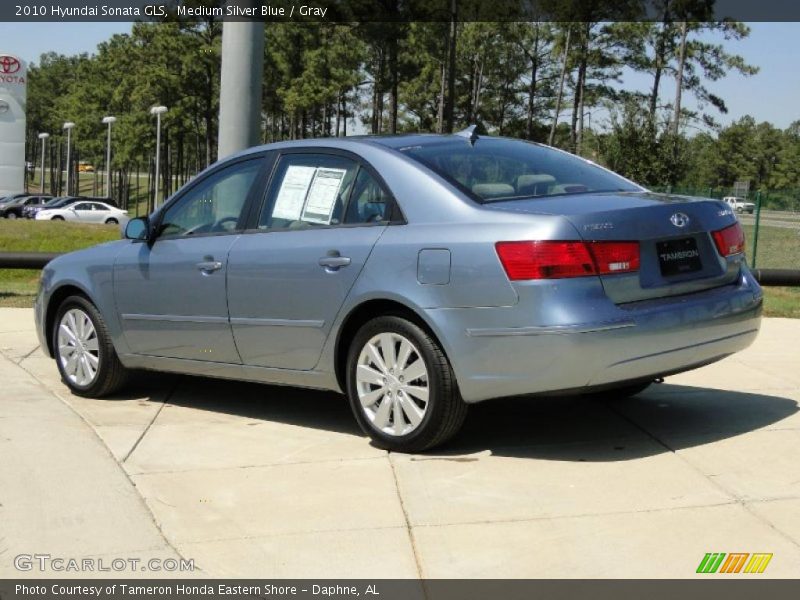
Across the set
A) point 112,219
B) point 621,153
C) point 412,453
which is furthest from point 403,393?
point 112,219

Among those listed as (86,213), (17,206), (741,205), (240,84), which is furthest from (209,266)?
(17,206)

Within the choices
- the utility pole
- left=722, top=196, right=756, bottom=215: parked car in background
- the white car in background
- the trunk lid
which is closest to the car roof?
the trunk lid

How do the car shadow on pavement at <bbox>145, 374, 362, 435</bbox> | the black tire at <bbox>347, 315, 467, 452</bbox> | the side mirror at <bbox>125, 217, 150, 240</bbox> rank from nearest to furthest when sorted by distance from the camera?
the black tire at <bbox>347, 315, 467, 452</bbox> → the car shadow on pavement at <bbox>145, 374, 362, 435</bbox> → the side mirror at <bbox>125, 217, 150, 240</bbox>

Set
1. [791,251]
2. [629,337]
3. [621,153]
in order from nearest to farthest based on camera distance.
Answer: [629,337], [791,251], [621,153]

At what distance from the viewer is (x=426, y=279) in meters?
5.23

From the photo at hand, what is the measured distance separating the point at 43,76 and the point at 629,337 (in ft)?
323

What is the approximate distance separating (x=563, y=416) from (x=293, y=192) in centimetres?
199

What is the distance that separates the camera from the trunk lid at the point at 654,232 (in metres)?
5.04

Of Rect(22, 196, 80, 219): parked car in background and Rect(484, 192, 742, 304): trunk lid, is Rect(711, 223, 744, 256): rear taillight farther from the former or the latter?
Rect(22, 196, 80, 219): parked car in background

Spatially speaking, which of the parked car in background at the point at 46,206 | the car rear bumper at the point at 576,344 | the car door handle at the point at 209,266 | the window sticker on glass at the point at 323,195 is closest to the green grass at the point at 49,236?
the car door handle at the point at 209,266

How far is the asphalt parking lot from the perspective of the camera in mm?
4109

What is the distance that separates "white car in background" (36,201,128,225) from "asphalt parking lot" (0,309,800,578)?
154 feet

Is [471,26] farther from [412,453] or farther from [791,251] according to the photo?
[412,453]

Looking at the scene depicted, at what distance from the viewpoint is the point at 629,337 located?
196 inches
